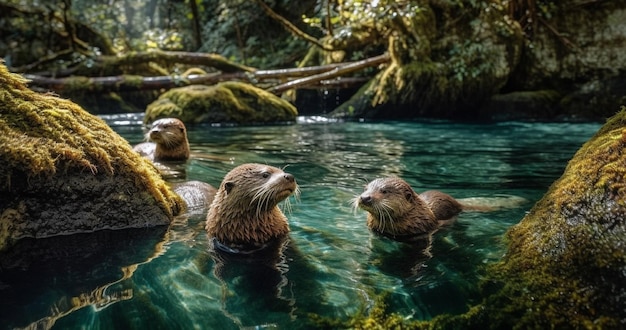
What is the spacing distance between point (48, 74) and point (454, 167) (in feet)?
48.5

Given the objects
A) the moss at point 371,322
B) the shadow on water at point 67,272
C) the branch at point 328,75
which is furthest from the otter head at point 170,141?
the branch at point 328,75

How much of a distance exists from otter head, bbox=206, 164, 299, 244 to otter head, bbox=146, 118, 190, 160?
13.1ft

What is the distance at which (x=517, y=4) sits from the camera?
52.7ft

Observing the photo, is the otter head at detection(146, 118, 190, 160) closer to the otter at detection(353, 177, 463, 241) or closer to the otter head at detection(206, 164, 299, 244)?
the otter head at detection(206, 164, 299, 244)

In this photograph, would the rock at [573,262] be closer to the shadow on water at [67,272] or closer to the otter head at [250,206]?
the otter head at [250,206]

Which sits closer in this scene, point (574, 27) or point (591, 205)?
point (591, 205)

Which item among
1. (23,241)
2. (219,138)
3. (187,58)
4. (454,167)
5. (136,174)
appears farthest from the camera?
(187,58)

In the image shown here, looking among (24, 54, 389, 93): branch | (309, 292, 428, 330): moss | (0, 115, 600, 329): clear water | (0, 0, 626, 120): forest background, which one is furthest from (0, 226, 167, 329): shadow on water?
(24, 54, 389, 93): branch

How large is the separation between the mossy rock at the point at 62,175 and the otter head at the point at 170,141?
338cm

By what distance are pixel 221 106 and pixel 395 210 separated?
410 inches

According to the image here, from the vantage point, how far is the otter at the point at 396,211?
4.56 m

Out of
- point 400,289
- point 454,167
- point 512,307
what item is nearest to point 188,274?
point 400,289

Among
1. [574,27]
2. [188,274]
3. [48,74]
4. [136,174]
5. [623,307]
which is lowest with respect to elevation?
[188,274]

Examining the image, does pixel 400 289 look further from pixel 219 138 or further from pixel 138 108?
pixel 138 108
